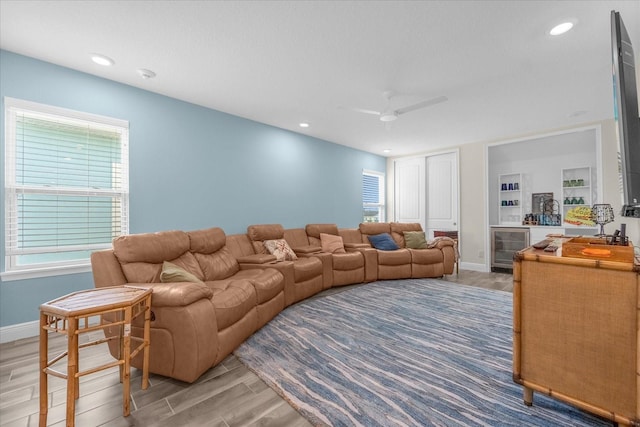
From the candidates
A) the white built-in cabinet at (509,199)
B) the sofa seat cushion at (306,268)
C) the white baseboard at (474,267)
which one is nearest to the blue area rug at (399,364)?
the sofa seat cushion at (306,268)

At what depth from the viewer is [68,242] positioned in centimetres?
286

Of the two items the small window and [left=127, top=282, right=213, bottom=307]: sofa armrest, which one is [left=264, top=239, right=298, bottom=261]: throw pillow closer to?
[left=127, top=282, right=213, bottom=307]: sofa armrest

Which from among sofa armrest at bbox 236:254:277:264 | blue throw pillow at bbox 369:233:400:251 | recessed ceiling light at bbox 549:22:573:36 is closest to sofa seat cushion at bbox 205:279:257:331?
sofa armrest at bbox 236:254:277:264

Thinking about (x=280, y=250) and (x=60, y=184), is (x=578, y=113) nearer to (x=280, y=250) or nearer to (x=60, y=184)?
(x=280, y=250)

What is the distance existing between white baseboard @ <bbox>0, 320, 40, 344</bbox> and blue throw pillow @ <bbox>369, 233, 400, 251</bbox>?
14.9 ft

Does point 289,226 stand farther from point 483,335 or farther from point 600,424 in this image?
point 600,424

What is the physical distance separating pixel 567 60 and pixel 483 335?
273 centimetres

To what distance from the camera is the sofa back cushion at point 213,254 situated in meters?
3.10

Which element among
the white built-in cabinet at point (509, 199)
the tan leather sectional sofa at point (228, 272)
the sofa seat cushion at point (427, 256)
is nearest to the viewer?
the tan leather sectional sofa at point (228, 272)

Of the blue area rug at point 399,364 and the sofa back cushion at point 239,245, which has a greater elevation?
the sofa back cushion at point 239,245

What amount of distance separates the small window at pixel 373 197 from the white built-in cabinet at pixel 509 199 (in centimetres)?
251

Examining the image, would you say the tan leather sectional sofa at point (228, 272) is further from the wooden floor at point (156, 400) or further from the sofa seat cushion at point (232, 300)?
the wooden floor at point (156, 400)

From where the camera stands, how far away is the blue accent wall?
2.66 metres

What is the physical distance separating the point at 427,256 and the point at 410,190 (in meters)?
2.27
